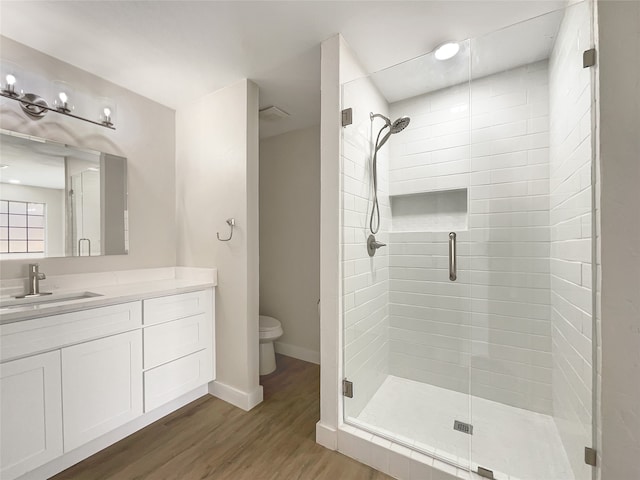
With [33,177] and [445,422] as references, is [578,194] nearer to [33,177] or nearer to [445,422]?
[445,422]

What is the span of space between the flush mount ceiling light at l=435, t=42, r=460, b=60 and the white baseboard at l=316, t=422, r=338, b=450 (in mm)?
2245

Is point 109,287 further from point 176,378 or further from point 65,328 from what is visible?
point 176,378

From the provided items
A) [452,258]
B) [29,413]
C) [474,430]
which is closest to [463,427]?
[474,430]

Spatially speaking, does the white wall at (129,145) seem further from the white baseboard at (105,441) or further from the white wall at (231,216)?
the white baseboard at (105,441)

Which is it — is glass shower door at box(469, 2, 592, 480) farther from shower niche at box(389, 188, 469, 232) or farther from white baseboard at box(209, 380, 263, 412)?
white baseboard at box(209, 380, 263, 412)

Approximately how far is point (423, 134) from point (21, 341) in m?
2.34

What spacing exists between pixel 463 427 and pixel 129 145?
114 inches

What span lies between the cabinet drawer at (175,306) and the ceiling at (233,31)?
1550mm

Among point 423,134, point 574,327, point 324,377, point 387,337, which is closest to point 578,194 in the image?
point 574,327

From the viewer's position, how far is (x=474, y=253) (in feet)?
5.13

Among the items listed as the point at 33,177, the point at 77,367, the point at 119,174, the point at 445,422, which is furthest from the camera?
the point at 119,174

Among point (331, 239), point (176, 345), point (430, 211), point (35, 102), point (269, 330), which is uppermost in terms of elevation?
point (35, 102)

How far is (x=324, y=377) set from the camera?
1.57m

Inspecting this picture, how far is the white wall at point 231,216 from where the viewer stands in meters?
1.94
